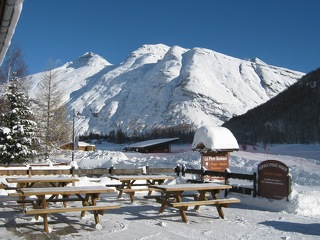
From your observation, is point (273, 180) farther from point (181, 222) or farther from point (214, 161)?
point (214, 161)

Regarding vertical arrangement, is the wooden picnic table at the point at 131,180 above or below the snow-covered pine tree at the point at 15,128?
below

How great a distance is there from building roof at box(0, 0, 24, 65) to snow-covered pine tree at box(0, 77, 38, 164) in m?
18.4

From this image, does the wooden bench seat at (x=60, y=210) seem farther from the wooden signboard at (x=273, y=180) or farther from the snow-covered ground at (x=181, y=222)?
the wooden signboard at (x=273, y=180)

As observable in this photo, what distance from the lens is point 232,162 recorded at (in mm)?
26422

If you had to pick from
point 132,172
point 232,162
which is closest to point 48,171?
point 132,172

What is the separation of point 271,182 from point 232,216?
7.79 ft

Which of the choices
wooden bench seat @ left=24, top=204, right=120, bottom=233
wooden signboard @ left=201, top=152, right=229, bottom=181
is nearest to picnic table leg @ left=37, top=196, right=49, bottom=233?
wooden bench seat @ left=24, top=204, right=120, bottom=233

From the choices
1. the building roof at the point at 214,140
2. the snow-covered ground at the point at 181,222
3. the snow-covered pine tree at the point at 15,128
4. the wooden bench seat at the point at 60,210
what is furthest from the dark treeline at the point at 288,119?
the wooden bench seat at the point at 60,210

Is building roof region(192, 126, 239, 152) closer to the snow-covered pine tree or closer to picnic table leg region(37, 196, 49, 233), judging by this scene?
picnic table leg region(37, 196, 49, 233)

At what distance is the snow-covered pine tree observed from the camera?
22.4 metres

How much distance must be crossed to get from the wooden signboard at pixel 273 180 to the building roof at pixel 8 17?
8.76 m

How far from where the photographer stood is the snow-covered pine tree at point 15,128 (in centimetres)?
2241

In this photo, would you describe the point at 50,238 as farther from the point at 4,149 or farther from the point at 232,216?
the point at 4,149

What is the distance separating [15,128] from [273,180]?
16081 mm
